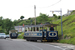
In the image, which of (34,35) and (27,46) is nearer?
(27,46)

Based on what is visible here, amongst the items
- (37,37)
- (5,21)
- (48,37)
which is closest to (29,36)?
(37,37)

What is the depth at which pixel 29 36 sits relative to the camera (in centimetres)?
4003

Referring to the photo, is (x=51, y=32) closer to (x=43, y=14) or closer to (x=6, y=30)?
(x=43, y=14)

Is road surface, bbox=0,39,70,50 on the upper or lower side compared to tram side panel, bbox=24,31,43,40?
lower

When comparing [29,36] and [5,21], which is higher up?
[5,21]

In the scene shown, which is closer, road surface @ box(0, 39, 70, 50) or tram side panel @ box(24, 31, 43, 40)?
road surface @ box(0, 39, 70, 50)

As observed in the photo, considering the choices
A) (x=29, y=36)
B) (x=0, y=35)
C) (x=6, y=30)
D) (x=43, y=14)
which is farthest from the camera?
(x=6, y=30)

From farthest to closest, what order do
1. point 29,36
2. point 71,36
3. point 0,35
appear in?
point 0,35, point 29,36, point 71,36

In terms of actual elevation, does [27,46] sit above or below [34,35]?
below

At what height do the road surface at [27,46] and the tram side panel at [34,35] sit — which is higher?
the tram side panel at [34,35]

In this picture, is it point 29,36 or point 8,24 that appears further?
point 8,24

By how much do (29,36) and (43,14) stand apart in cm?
6101

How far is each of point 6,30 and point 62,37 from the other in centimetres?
7458

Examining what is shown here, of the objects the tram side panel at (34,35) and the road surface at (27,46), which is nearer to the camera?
the road surface at (27,46)
